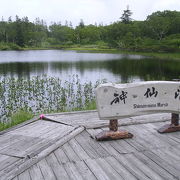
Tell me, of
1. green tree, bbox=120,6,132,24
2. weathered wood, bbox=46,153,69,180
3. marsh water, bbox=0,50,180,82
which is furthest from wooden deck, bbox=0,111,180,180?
green tree, bbox=120,6,132,24

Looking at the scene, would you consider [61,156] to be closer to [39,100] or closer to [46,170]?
[46,170]

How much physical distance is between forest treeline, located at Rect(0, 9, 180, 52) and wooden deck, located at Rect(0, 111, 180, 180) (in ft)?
130

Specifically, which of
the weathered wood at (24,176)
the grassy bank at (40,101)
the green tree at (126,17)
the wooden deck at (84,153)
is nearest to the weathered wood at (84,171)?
the wooden deck at (84,153)

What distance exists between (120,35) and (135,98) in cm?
5468

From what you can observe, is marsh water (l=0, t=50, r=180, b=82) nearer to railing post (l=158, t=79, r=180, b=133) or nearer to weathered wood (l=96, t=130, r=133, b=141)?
railing post (l=158, t=79, r=180, b=133)

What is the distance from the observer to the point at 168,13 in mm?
56031

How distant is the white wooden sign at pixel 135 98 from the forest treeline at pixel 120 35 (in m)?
39.4

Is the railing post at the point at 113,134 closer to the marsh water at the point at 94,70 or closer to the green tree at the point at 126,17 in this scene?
the marsh water at the point at 94,70

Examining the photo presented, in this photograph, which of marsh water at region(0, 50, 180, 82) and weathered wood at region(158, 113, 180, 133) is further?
marsh water at region(0, 50, 180, 82)

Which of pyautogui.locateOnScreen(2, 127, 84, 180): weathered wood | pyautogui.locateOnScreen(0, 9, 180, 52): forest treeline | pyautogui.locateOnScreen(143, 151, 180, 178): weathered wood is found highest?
pyautogui.locateOnScreen(0, 9, 180, 52): forest treeline

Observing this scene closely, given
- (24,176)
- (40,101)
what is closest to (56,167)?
(24,176)

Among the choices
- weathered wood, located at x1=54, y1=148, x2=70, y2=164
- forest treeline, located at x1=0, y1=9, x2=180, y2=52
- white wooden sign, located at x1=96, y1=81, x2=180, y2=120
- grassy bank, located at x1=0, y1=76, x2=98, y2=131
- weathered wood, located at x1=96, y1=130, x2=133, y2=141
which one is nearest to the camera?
weathered wood, located at x1=54, y1=148, x2=70, y2=164

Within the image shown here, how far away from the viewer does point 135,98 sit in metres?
3.73

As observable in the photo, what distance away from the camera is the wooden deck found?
2.80 metres
